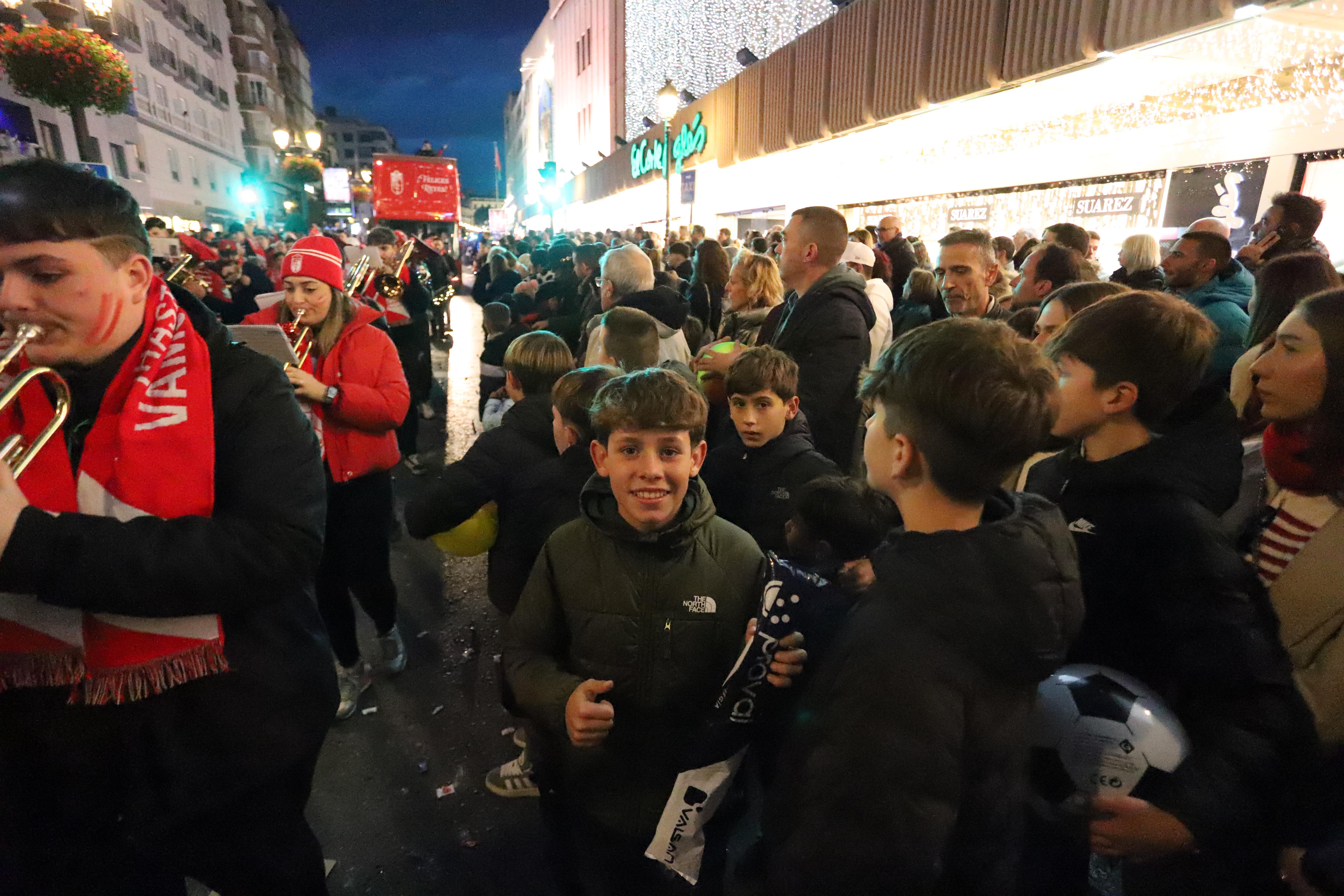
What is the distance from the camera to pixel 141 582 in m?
1.29

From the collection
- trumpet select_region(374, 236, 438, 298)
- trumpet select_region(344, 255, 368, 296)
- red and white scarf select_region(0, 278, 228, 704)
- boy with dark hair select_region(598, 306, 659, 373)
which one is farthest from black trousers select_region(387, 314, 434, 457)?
red and white scarf select_region(0, 278, 228, 704)

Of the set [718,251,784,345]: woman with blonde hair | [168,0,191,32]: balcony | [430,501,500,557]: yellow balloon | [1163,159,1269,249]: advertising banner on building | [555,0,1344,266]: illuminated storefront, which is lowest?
[430,501,500,557]: yellow balloon

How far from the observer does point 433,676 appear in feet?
12.1

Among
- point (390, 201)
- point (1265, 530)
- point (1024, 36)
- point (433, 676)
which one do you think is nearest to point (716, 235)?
point (390, 201)

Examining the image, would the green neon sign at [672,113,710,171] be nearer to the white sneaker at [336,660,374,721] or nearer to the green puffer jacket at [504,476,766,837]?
the white sneaker at [336,660,374,721]

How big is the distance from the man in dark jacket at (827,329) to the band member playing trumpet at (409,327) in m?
4.06

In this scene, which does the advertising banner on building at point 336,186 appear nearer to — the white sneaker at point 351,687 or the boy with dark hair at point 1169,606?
the white sneaker at point 351,687

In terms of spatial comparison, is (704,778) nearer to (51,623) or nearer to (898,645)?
(898,645)

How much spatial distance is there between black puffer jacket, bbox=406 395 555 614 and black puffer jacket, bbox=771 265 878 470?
144cm

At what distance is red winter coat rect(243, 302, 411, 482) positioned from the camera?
311cm

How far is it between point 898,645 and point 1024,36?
864 cm

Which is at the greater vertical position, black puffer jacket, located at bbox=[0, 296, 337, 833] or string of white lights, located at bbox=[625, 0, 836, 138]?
string of white lights, located at bbox=[625, 0, 836, 138]

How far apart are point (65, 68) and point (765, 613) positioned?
12.9 meters

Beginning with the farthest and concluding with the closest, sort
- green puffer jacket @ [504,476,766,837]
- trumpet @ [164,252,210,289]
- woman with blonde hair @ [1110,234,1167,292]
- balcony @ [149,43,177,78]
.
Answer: balcony @ [149,43,177,78]
woman with blonde hair @ [1110,234,1167,292]
trumpet @ [164,252,210,289]
green puffer jacket @ [504,476,766,837]
